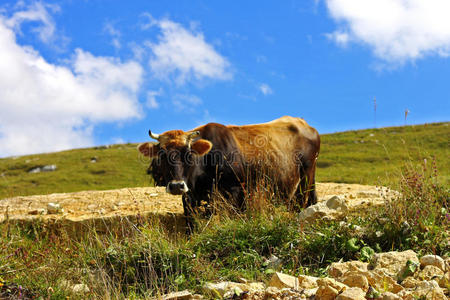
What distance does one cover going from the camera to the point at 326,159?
88.3ft

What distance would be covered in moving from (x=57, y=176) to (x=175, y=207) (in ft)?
67.5

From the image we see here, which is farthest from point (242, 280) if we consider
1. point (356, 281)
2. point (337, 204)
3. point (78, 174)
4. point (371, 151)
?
point (78, 174)

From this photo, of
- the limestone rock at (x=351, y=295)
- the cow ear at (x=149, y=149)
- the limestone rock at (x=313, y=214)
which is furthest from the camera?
the cow ear at (x=149, y=149)

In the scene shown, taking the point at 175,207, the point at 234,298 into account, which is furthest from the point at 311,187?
the point at 234,298

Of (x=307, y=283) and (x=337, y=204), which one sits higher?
(x=337, y=204)

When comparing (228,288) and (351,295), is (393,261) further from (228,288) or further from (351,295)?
(228,288)

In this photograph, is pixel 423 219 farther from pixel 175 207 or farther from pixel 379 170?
pixel 379 170

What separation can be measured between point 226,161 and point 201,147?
653 millimetres

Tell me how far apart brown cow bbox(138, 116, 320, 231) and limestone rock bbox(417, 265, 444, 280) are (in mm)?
2963

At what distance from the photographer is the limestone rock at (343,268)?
466cm

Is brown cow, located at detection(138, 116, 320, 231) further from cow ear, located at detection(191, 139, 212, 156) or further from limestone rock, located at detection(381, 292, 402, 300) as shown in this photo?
limestone rock, located at detection(381, 292, 402, 300)

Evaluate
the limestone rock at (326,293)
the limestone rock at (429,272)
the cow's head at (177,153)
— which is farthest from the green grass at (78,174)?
the limestone rock at (326,293)

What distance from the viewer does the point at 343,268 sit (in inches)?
186

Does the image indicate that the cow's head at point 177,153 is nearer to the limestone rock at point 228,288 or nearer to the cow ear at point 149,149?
the cow ear at point 149,149
